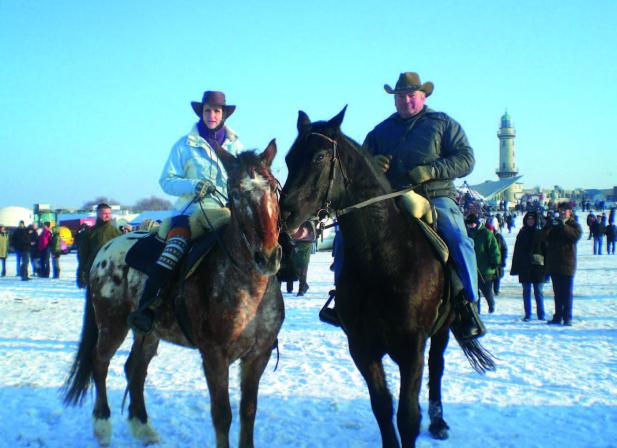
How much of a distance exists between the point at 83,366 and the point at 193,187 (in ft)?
7.57

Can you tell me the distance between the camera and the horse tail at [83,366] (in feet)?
17.5

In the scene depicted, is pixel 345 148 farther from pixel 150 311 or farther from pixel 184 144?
pixel 150 311

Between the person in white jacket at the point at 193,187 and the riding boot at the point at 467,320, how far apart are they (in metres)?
2.19

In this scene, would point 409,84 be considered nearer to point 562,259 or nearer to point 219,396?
point 219,396

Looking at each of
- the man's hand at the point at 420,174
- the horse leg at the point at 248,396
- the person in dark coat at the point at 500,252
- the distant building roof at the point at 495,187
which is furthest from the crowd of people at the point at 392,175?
the distant building roof at the point at 495,187

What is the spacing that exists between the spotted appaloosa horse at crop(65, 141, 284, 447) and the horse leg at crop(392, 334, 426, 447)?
109 centimetres

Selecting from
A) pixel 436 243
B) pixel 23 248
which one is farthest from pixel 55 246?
pixel 436 243

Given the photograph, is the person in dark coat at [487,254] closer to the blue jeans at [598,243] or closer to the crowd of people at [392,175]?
the crowd of people at [392,175]

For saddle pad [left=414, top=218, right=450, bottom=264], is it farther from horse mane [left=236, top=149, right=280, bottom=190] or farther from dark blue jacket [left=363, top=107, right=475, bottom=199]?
horse mane [left=236, top=149, right=280, bottom=190]

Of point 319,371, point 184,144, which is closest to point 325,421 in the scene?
point 319,371

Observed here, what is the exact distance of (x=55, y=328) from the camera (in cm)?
1046

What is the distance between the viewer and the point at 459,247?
14.6 ft

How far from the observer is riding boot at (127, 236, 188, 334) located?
440 cm

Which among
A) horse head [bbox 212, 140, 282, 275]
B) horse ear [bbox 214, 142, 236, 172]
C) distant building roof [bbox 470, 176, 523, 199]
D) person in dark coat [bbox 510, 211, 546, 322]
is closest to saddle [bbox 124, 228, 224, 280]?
horse head [bbox 212, 140, 282, 275]
